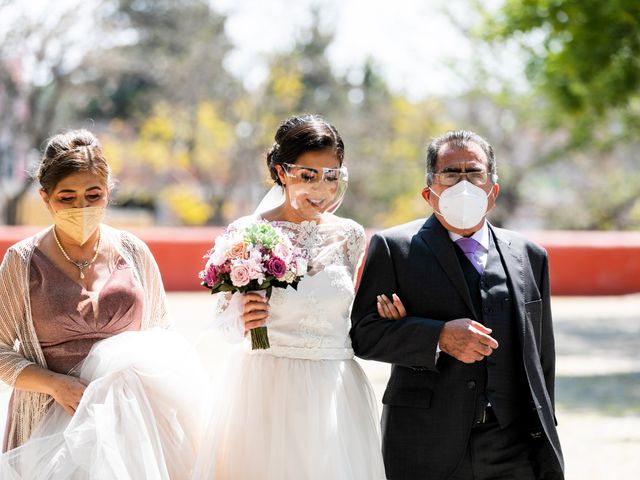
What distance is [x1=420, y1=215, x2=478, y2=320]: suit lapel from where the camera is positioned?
3920 millimetres

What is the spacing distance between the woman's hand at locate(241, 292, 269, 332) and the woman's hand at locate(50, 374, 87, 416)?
2.41ft

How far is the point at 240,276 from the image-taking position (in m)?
3.99

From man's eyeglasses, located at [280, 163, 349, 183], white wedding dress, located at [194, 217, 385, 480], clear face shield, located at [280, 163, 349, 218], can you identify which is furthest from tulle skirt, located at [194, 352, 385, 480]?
man's eyeglasses, located at [280, 163, 349, 183]

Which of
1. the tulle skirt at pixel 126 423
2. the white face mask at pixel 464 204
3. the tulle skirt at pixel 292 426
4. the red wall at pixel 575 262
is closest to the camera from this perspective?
the tulle skirt at pixel 126 423

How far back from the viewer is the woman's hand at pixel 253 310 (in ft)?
13.4

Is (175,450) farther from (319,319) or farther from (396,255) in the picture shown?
(396,255)

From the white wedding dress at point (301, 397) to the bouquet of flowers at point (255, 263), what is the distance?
14 centimetres

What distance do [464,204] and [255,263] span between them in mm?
905

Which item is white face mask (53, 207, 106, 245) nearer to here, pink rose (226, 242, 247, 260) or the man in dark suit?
pink rose (226, 242, 247, 260)

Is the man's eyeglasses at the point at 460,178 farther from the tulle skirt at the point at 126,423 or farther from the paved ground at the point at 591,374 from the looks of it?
the tulle skirt at the point at 126,423

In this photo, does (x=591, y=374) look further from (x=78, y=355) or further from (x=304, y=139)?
(x=78, y=355)

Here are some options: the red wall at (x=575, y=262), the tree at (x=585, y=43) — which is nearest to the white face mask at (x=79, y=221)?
the tree at (x=585, y=43)

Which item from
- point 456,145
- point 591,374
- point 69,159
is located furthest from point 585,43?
point 69,159

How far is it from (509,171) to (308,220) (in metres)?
33.6
